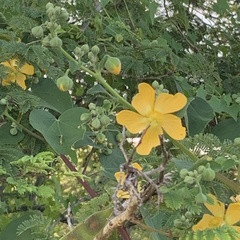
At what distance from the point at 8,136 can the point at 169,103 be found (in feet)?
1.20

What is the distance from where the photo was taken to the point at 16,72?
2.65 ft

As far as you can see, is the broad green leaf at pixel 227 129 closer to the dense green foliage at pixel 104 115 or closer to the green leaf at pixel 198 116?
the dense green foliage at pixel 104 115

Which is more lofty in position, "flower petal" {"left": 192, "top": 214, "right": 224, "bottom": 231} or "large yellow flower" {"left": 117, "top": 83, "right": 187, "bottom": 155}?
"large yellow flower" {"left": 117, "top": 83, "right": 187, "bottom": 155}

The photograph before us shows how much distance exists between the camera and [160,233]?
1.61 feet

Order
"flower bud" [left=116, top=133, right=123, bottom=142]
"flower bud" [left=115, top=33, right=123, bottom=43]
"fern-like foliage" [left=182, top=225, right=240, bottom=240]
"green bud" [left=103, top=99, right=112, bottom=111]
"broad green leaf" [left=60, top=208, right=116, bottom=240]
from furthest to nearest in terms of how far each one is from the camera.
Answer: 1. "flower bud" [left=115, top=33, right=123, bottom=43]
2. "flower bud" [left=116, top=133, right=123, bottom=142]
3. "green bud" [left=103, top=99, right=112, bottom=111]
4. "broad green leaf" [left=60, top=208, right=116, bottom=240]
5. "fern-like foliage" [left=182, top=225, right=240, bottom=240]

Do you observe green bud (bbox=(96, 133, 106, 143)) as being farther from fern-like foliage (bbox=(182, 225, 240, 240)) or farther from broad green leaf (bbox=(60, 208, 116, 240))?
fern-like foliage (bbox=(182, 225, 240, 240))

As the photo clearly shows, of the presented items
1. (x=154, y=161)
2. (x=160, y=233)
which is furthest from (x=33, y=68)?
(x=160, y=233)

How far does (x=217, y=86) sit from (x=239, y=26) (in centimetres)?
33

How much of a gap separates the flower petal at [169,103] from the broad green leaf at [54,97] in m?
0.32

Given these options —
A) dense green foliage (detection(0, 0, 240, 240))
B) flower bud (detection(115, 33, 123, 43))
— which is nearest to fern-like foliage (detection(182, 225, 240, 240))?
dense green foliage (detection(0, 0, 240, 240))

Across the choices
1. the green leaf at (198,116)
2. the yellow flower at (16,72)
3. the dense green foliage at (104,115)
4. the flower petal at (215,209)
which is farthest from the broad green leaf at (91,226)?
the yellow flower at (16,72)

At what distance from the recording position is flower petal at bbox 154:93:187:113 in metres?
0.52

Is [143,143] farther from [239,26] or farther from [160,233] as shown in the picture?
[239,26]

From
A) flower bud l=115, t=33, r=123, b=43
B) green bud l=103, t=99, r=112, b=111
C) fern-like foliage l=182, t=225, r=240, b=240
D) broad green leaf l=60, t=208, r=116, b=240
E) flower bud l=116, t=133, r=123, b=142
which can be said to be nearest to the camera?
fern-like foliage l=182, t=225, r=240, b=240
